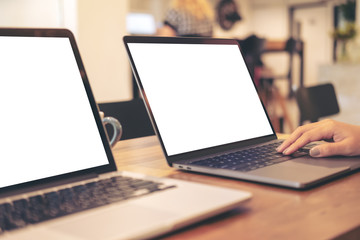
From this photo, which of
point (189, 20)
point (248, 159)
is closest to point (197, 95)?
point (248, 159)

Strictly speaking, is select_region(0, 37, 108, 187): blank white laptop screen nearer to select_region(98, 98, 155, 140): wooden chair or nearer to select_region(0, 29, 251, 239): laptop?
select_region(0, 29, 251, 239): laptop

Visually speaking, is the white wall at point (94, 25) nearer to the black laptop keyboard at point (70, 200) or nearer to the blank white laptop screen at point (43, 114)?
the blank white laptop screen at point (43, 114)

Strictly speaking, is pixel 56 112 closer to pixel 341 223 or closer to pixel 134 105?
pixel 341 223

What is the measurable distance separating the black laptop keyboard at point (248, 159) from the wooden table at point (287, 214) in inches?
1.1

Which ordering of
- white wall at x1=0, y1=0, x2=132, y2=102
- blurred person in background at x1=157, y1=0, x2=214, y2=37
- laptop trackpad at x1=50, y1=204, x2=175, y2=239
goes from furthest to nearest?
blurred person in background at x1=157, y1=0, x2=214, y2=37
white wall at x1=0, y1=0, x2=132, y2=102
laptop trackpad at x1=50, y1=204, x2=175, y2=239

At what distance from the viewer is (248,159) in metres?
0.70

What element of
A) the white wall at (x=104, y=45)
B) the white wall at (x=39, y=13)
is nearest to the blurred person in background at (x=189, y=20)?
the white wall at (x=104, y=45)

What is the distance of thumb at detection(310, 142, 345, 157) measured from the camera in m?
0.72

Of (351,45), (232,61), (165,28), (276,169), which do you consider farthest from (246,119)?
(351,45)

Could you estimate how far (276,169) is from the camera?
63cm

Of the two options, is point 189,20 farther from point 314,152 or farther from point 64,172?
point 64,172

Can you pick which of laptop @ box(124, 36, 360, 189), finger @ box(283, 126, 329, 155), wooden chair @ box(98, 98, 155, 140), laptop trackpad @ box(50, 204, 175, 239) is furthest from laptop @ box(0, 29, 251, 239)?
wooden chair @ box(98, 98, 155, 140)

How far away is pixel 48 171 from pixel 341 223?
0.38 meters

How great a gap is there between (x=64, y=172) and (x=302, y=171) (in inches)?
13.6
